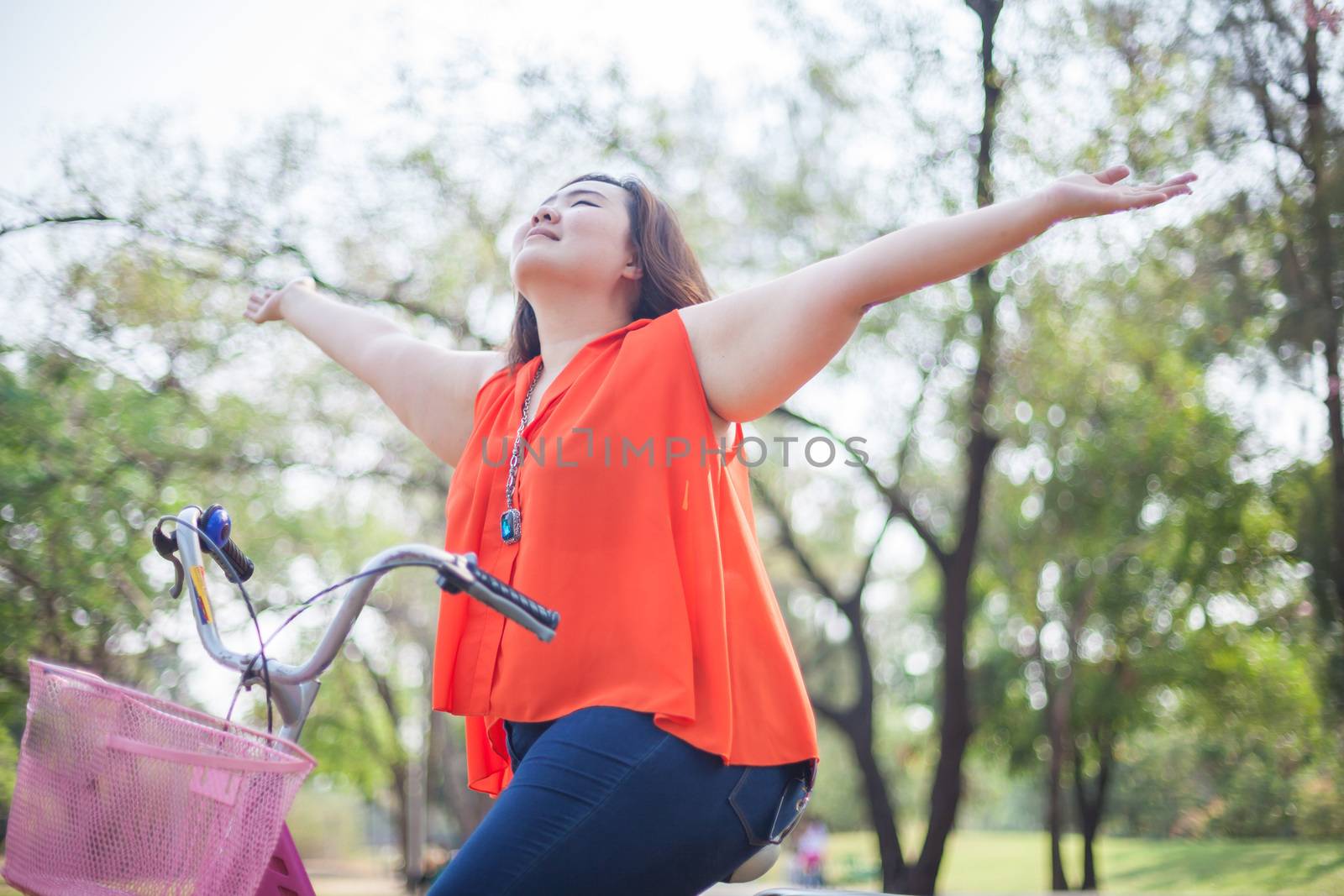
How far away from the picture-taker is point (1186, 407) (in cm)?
1148

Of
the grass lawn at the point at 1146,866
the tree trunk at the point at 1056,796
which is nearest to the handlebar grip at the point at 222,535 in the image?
the grass lawn at the point at 1146,866

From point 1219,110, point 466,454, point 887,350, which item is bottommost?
point 466,454

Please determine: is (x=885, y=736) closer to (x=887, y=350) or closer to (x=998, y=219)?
(x=887, y=350)

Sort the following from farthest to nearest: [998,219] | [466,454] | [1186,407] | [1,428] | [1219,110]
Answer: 1. [1186,407]
2. [1219,110]
3. [1,428]
4. [466,454]
5. [998,219]

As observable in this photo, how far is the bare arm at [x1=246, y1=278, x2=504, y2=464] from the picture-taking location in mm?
2412

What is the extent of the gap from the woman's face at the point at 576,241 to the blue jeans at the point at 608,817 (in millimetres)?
841

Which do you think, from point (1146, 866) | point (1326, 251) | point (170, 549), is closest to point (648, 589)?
point (170, 549)

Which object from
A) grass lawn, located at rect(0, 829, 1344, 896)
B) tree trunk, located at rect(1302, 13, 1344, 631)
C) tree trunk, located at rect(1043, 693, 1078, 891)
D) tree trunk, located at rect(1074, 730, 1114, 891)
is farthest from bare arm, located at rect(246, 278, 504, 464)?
tree trunk, located at rect(1074, 730, 1114, 891)

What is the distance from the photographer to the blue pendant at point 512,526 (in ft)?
6.15

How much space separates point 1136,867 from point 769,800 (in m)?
15.2

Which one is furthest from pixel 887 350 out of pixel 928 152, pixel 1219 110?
pixel 1219 110

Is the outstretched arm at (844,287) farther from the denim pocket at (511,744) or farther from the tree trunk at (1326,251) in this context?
the tree trunk at (1326,251)

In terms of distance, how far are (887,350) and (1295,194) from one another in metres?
3.48

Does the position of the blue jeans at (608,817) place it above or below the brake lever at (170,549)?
below
